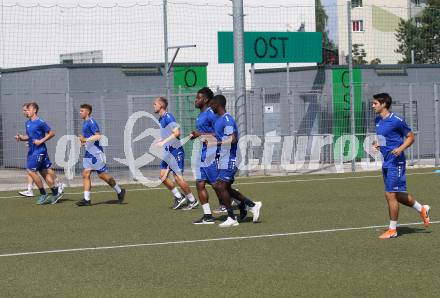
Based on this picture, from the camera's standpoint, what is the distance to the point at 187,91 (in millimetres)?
28922

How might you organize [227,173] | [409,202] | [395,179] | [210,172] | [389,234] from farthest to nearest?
Result: [210,172], [227,173], [409,202], [395,179], [389,234]

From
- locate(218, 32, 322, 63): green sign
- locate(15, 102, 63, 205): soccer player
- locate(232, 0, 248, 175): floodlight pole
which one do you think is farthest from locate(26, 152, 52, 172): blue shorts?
locate(218, 32, 322, 63): green sign

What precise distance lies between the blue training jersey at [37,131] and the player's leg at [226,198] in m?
5.85

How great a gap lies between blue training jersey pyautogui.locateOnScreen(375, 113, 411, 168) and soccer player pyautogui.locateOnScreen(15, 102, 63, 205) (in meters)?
8.15

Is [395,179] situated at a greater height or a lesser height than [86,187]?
greater

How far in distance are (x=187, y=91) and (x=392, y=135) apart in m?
17.3

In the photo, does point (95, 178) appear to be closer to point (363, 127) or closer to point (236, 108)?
point (236, 108)

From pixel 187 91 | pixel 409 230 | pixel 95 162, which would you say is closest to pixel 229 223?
pixel 409 230

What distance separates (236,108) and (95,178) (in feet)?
14.3

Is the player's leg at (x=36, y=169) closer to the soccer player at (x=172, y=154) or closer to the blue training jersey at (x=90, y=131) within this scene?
the blue training jersey at (x=90, y=131)

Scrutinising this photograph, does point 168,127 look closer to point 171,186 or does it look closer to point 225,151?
point 171,186

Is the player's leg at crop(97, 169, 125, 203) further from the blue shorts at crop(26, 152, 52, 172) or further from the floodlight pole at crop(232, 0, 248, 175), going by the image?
the floodlight pole at crop(232, 0, 248, 175)

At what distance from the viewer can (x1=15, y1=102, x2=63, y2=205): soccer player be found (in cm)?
1834

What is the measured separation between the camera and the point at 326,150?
92.3 ft
